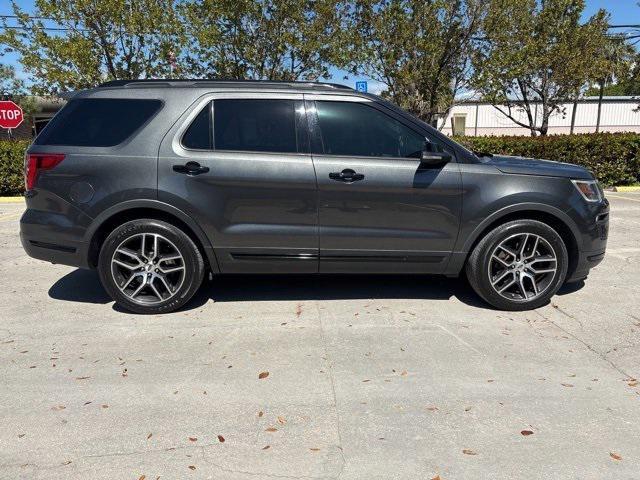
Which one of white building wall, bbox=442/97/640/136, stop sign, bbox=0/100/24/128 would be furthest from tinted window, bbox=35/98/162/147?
white building wall, bbox=442/97/640/136

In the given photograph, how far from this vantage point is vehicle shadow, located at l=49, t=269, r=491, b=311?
→ 501 centimetres

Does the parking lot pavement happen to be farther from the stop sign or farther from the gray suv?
the stop sign

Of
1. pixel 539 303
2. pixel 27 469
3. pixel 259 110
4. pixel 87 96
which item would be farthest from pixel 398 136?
pixel 27 469

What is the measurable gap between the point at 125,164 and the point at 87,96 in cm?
74

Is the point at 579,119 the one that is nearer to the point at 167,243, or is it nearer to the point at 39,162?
the point at 167,243

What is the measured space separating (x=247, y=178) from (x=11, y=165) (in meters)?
11.1

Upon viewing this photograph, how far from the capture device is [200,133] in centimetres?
442

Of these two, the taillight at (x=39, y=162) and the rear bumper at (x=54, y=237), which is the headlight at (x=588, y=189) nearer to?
the rear bumper at (x=54, y=237)

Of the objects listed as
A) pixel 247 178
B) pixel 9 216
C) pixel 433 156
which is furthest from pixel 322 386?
pixel 9 216

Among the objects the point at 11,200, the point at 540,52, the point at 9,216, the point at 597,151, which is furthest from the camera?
the point at 540,52

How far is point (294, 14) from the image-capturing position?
12.5 metres

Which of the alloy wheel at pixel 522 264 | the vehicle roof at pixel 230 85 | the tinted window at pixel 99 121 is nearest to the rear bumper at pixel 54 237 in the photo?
the tinted window at pixel 99 121

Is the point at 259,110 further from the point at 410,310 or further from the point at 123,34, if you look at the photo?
the point at 123,34

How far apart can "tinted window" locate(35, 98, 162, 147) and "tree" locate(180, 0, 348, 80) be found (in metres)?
8.58
